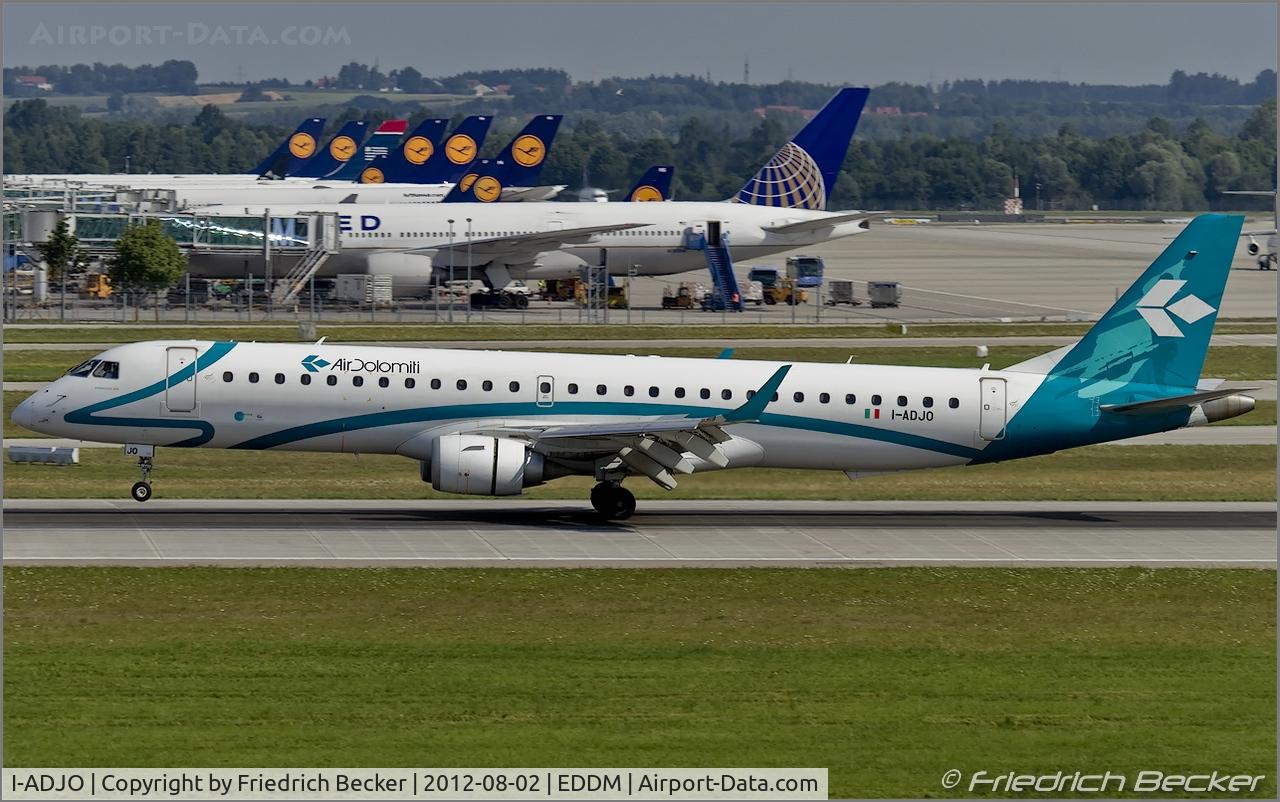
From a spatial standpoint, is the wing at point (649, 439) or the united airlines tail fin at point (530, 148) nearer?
the wing at point (649, 439)

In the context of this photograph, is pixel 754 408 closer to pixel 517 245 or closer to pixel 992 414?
pixel 992 414

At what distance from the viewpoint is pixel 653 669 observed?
97.1 ft

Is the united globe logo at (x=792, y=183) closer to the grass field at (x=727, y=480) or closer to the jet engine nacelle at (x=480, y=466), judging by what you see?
the grass field at (x=727, y=480)

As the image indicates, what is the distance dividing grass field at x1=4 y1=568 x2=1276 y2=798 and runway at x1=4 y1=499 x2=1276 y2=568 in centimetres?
157

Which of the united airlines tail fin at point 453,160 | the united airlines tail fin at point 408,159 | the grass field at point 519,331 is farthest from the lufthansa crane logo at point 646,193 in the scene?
the grass field at point 519,331

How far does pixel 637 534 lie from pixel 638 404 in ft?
11.6

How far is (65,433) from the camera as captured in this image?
43438 millimetres

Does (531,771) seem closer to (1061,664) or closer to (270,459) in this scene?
(1061,664)

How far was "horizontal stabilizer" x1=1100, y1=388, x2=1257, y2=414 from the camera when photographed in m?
44.4

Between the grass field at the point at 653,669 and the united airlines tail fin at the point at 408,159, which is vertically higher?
the united airlines tail fin at the point at 408,159

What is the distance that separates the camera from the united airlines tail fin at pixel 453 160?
176 m

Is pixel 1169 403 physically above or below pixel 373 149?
below

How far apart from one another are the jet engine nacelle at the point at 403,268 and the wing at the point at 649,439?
65.8 metres

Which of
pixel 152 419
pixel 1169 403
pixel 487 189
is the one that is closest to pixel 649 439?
pixel 152 419
